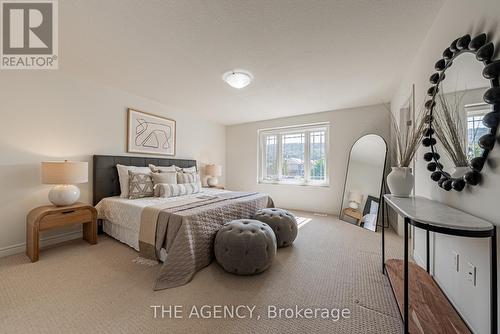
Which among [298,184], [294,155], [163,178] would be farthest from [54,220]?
[294,155]

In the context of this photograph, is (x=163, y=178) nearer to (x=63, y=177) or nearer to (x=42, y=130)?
(x=63, y=177)

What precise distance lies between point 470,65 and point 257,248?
198 centimetres

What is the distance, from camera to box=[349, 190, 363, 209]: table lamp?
3.59 m

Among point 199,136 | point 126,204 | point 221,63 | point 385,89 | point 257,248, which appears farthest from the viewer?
point 199,136

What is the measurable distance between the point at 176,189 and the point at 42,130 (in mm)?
1759

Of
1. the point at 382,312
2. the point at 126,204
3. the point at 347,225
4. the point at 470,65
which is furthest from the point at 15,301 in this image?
the point at 347,225

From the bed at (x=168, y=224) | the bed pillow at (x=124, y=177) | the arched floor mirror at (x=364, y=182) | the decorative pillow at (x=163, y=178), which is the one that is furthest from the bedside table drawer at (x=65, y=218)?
the arched floor mirror at (x=364, y=182)

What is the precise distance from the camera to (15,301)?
4.88 ft

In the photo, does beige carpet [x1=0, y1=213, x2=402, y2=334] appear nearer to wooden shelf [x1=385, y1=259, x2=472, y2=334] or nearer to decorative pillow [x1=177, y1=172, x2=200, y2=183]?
wooden shelf [x1=385, y1=259, x2=472, y2=334]

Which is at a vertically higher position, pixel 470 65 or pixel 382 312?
pixel 470 65

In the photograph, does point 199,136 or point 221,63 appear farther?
point 199,136

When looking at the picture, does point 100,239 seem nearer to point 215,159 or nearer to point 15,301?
point 15,301

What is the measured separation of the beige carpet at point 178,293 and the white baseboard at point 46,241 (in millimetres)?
152

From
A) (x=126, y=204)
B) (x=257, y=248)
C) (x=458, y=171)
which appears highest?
(x=458, y=171)
